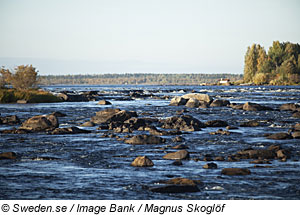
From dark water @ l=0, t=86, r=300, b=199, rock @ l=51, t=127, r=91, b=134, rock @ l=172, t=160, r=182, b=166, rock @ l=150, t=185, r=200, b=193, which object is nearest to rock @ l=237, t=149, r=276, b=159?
dark water @ l=0, t=86, r=300, b=199

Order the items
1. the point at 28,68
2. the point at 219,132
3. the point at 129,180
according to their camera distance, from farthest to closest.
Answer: the point at 28,68 < the point at 219,132 < the point at 129,180

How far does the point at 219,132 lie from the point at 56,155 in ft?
40.9

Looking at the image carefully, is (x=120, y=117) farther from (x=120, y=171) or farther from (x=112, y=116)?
(x=120, y=171)

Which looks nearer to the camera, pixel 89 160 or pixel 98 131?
pixel 89 160

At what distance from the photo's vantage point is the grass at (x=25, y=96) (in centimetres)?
6938

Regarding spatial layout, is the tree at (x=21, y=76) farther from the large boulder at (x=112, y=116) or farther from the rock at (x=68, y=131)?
the rock at (x=68, y=131)

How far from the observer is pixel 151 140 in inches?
1033

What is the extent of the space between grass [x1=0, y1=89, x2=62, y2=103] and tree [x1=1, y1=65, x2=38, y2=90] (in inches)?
89.5

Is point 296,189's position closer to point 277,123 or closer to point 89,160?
point 89,160

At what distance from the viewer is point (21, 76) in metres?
75.4

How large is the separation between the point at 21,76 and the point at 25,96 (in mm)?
6138

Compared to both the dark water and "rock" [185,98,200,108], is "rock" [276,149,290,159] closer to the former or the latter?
the dark water
